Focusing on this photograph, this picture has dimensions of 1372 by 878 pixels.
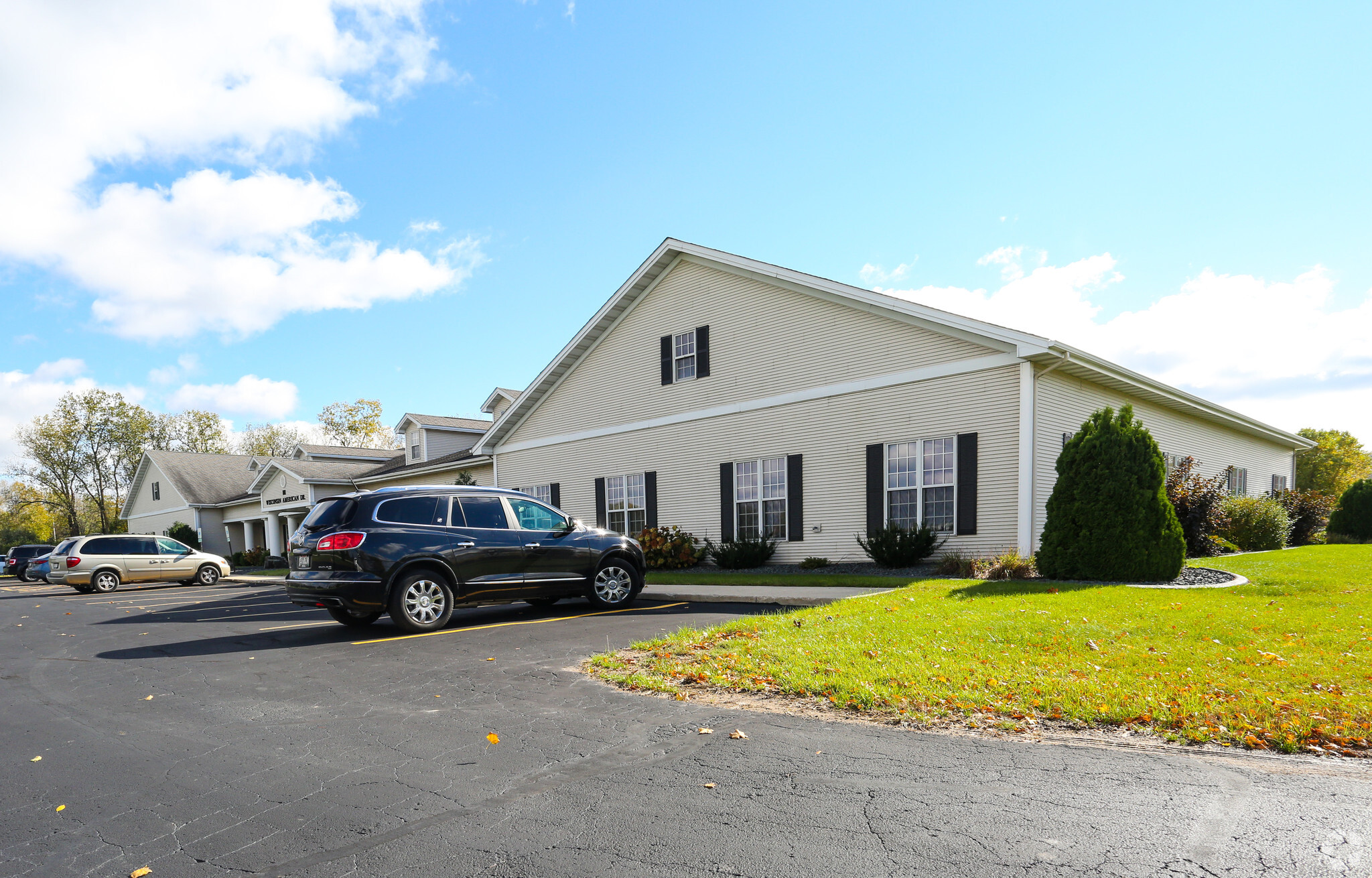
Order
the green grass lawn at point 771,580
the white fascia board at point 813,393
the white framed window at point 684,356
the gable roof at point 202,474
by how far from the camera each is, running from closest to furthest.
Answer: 1. the green grass lawn at point 771,580
2. the white fascia board at point 813,393
3. the white framed window at point 684,356
4. the gable roof at point 202,474

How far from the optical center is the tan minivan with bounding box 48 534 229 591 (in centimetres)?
2212

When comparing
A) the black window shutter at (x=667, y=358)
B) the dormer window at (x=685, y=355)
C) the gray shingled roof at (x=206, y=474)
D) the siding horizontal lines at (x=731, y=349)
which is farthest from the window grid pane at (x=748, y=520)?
the gray shingled roof at (x=206, y=474)

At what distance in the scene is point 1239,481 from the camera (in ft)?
73.2

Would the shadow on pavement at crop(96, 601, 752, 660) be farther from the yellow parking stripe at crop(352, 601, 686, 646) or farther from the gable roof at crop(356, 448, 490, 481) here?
the gable roof at crop(356, 448, 490, 481)

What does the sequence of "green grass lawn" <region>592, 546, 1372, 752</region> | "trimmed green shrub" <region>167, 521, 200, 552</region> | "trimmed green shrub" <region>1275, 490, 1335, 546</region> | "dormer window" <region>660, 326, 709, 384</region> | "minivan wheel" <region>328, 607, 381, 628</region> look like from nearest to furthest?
"green grass lawn" <region>592, 546, 1372, 752</region>, "minivan wheel" <region>328, 607, 381, 628</region>, "dormer window" <region>660, 326, 709, 384</region>, "trimmed green shrub" <region>1275, 490, 1335, 546</region>, "trimmed green shrub" <region>167, 521, 200, 552</region>

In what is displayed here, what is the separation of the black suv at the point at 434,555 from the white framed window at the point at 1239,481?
62.6ft

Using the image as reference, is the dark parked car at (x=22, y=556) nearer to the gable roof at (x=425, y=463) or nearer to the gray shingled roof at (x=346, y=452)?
the gray shingled roof at (x=346, y=452)

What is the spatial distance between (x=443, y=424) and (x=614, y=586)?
23.7 m

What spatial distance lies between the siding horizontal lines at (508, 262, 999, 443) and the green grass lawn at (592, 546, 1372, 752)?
6341mm

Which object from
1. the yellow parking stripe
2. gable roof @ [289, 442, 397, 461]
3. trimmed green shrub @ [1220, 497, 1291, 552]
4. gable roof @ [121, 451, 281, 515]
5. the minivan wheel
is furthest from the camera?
gable roof @ [121, 451, 281, 515]

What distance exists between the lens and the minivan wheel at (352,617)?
34.2ft

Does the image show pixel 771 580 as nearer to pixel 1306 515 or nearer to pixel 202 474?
pixel 1306 515

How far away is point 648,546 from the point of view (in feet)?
61.9

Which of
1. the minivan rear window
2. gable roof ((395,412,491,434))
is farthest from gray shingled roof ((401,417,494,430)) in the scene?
the minivan rear window
